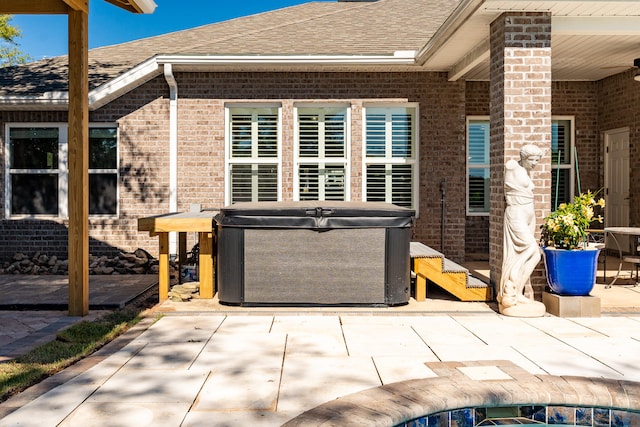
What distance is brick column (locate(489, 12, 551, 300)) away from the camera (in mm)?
6551

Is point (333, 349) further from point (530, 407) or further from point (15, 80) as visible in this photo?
point (15, 80)

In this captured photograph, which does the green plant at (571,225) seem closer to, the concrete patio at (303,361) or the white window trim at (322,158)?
the concrete patio at (303,361)

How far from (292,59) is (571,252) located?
4.89m

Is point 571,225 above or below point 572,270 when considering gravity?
above

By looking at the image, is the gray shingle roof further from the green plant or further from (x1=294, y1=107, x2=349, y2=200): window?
the green plant

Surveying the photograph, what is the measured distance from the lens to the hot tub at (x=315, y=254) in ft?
21.7

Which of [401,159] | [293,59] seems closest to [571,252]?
[401,159]

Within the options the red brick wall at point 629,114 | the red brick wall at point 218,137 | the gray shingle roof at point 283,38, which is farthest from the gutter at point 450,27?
the red brick wall at point 629,114

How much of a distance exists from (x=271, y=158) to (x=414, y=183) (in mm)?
2283

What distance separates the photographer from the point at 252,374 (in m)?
4.26

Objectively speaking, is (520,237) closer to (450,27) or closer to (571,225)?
(571,225)

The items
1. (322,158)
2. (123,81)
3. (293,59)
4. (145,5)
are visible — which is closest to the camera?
(145,5)

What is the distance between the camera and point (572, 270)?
20.5ft

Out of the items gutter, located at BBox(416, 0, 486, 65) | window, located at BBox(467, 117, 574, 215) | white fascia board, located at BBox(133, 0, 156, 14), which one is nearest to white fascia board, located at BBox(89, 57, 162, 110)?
white fascia board, located at BBox(133, 0, 156, 14)
